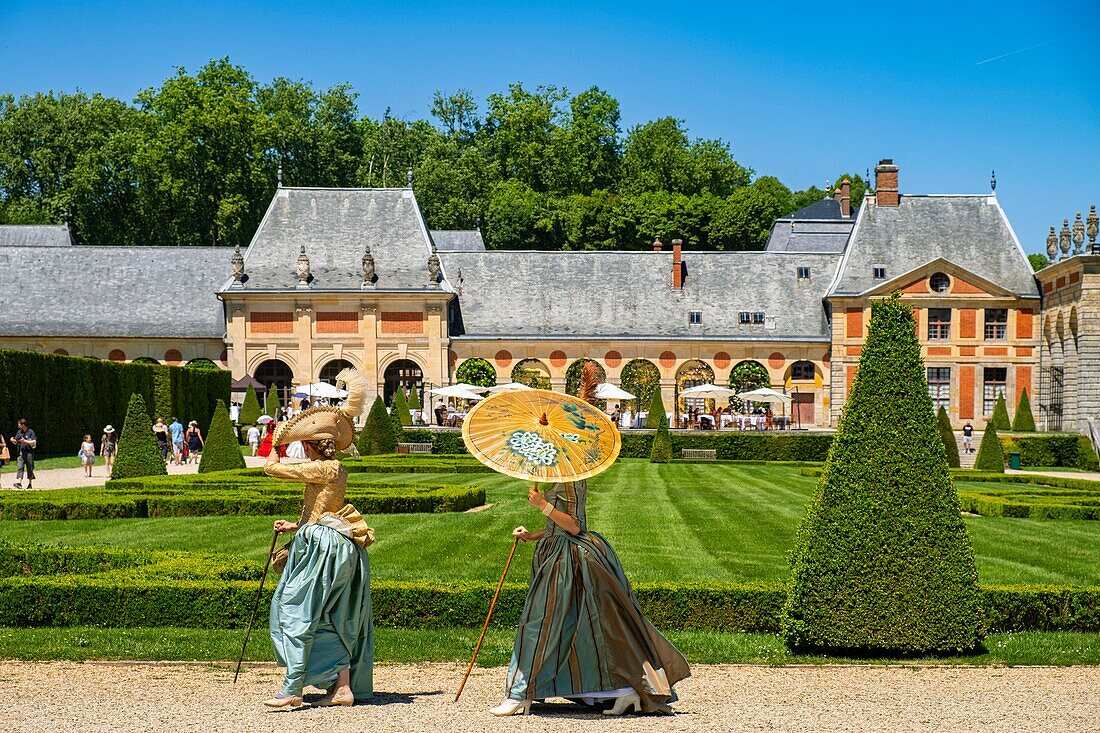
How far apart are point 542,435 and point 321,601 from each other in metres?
1.58

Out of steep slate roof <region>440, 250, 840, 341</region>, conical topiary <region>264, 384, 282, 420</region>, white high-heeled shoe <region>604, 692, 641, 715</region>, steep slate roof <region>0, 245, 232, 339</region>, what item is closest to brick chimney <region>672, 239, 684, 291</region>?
steep slate roof <region>440, 250, 840, 341</region>

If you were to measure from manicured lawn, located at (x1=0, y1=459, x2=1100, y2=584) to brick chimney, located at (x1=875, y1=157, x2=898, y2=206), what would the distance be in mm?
34223

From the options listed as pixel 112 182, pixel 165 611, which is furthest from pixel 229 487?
pixel 112 182

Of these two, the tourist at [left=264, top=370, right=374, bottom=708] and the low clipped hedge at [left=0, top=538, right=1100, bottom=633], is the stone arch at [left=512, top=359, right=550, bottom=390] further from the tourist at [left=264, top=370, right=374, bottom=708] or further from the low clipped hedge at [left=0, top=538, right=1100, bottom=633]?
the tourist at [left=264, top=370, right=374, bottom=708]

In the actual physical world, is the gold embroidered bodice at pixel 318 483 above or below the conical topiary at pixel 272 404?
above

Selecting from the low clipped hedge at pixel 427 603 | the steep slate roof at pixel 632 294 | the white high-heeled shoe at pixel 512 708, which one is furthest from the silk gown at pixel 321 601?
the steep slate roof at pixel 632 294

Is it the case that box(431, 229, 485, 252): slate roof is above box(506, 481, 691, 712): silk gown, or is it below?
above

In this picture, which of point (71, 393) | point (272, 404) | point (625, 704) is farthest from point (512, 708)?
point (272, 404)

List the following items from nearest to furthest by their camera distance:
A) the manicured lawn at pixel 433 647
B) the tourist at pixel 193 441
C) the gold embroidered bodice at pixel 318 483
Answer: the gold embroidered bodice at pixel 318 483
the manicured lawn at pixel 433 647
the tourist at pixel 193 441

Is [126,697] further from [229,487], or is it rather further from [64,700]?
[229,487]

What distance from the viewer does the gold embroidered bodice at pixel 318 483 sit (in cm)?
729

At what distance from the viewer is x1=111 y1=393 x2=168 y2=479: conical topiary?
22.0m

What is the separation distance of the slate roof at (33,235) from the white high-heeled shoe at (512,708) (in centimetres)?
5491

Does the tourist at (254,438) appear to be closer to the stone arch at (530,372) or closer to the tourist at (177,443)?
the tourist at (177,443)
